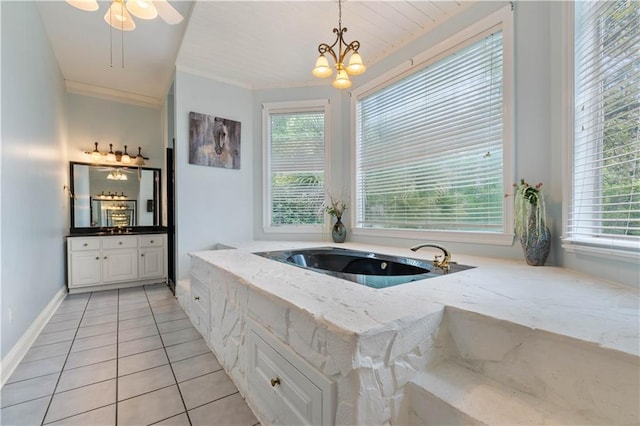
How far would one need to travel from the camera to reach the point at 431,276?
1583mm

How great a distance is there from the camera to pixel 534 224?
178 cm

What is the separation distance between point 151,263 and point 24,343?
6.61 ft

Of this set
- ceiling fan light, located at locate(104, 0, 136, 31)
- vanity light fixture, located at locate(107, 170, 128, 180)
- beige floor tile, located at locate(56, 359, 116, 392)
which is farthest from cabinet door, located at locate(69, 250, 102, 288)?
ceiling fan light, located at locate(104, 0, 136, 31)

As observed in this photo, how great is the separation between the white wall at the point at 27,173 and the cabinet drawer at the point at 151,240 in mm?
872

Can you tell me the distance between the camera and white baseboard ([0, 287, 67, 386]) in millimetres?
1700

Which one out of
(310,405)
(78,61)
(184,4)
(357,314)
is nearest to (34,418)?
(310,405)

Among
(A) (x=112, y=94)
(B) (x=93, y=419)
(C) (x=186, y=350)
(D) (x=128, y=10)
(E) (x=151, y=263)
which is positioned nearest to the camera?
(B) (x=93, y=419)

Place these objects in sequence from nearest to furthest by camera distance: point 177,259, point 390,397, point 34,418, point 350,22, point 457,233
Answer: point 390,397 → point 34,418 → point 457,233 → point 350,22 → point 177,259

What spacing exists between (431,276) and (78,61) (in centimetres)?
453

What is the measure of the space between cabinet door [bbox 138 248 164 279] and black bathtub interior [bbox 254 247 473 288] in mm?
2415

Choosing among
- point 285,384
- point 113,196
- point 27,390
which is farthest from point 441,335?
point 113,196

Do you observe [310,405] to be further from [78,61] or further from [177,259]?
[78,61]

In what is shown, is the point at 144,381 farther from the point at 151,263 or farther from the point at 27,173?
the point at 151,263

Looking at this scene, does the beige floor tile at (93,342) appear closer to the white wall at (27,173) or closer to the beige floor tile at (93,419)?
the white wall at (27,173)
